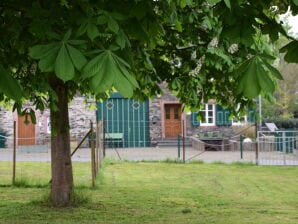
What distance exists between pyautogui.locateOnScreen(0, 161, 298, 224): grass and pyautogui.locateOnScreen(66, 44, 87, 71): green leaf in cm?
618

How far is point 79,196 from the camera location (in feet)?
32.9

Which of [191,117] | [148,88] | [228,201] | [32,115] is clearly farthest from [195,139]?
[32,115]

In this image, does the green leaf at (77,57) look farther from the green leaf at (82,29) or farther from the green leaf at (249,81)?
the green leaf at (249,81)

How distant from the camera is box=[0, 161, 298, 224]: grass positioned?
8797 mm

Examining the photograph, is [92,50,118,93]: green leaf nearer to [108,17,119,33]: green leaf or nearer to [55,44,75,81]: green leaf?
[55,44,75,81]: green leaf

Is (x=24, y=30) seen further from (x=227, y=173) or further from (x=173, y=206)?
(x=227, y=173)

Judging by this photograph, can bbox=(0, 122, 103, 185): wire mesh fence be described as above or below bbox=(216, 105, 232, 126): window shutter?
below

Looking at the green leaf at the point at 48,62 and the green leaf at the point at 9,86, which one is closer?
the green leaf at the point at 48,62

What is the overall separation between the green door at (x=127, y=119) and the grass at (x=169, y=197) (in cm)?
1198

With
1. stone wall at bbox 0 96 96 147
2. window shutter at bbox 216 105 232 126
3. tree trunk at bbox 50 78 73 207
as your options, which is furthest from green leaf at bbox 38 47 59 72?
window shutter at bbox 216 105 232 126

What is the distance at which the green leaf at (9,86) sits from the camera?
2.61 m

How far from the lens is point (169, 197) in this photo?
11.4 metres

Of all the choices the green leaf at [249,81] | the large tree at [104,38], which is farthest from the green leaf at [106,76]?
the green leaf at [249,81]

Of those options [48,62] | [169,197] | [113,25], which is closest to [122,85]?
[48,62]
